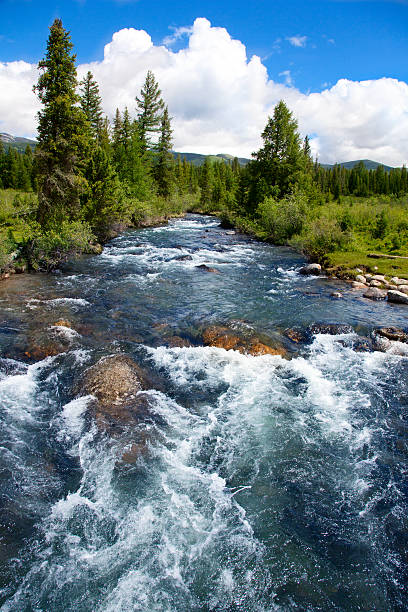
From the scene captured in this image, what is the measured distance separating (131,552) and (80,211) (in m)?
24.0

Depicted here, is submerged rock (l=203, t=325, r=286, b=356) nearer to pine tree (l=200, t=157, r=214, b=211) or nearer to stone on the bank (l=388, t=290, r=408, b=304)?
stone on the bank (l=388, t=290, r=408, b=304)

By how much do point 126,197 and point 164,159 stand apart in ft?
76.0

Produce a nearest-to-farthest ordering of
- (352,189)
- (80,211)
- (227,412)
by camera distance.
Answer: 1. (227,412)
2. (80,211)
3. (352,189)

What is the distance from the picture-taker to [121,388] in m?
8.88

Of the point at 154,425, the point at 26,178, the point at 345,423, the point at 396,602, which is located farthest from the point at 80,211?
the point at 26,178

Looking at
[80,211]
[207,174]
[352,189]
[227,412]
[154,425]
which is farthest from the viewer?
[352,189]

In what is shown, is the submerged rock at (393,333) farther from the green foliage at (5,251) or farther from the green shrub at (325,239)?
the green foliage at (5,251)

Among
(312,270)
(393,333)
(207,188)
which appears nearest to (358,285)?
(312,270)

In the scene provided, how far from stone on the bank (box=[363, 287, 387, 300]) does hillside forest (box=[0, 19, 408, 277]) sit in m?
3.55

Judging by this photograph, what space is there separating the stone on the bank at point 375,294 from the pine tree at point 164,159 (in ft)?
141

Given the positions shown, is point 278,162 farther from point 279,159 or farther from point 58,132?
point 58,132

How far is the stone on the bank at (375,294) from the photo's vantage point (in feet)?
55.5

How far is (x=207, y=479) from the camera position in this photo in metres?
6.45

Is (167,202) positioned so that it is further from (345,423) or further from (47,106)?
(345,423)
